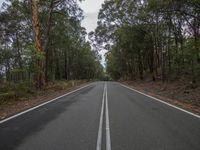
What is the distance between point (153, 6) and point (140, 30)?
1618 centimetres

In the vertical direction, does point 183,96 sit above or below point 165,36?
below

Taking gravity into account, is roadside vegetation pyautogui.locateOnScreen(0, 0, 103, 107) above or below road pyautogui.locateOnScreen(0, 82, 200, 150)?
above

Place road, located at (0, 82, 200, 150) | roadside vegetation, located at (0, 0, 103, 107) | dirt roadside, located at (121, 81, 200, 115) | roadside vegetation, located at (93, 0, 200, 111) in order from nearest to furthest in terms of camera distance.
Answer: road, located at (0, 82, 200, 150)
dirt roadside, located at (121, 81, 200, 115)
roadside vegetation, located at (0, 0, 103, 107)
roadside vegetation, located at (93, 0, 200, 111)

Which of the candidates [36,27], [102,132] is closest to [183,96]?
[102,132]

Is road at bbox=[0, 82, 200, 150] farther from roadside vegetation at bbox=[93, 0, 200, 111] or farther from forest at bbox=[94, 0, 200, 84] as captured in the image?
forest at bbox=[94, 0, 200, 84]

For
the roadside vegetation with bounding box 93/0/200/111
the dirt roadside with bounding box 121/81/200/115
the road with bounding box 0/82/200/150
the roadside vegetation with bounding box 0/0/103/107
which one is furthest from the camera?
the roadside vegetation with bounding box 93/0/200/111

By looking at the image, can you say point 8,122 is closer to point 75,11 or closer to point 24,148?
point 24,148

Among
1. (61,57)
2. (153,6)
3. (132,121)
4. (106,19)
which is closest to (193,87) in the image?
(153,6)

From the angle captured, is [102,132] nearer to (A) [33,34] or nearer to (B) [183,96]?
(B) [183,96]

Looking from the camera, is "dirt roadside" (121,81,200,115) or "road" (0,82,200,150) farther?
"dirt roadside" (121,81,200,115)

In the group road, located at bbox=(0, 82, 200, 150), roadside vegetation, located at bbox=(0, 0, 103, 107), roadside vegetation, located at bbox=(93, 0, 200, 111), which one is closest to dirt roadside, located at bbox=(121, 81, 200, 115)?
roadside vegetation, located at bbox=(93, 0, 200, 111)

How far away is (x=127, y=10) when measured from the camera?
3459 centimetres

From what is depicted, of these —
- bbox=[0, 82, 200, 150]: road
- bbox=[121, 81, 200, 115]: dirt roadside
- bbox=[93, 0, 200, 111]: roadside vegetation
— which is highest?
bbox=[93, 0, 200, 111]: roadside vegetation

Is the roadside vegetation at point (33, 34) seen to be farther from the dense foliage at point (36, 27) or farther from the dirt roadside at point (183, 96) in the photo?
the dirt roadside at point (183, 96)
